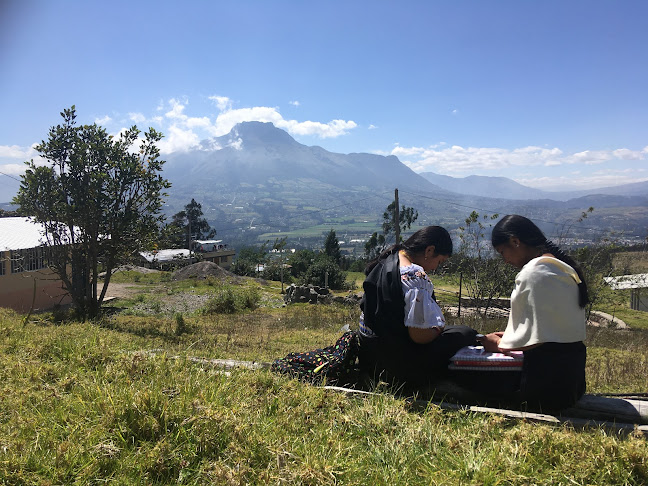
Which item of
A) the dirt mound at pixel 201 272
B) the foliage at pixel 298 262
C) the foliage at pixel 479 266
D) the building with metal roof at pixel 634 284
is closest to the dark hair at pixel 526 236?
the foliage at pixel 479 266

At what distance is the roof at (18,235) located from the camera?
48.9 feet

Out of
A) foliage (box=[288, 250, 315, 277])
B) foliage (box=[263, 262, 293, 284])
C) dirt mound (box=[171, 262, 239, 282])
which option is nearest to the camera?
dirt mound (box=[171, 262, 239, 282])

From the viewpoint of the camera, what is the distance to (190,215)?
61.4m

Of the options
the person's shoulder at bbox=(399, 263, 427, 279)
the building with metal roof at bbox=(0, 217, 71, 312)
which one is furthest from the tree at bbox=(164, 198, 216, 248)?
the person's shoulder at bbox=(399, 263, 427, 279)

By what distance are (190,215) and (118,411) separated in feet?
204

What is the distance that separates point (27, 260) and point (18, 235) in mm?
1134

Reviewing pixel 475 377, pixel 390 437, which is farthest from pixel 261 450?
pixel 475 377

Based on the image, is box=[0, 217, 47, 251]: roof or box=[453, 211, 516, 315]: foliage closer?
box=[453, 211, 516, 315]: foliage

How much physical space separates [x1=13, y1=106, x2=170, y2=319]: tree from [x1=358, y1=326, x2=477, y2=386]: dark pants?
28.8ft

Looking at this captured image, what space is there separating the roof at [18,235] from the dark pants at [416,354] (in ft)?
48.0

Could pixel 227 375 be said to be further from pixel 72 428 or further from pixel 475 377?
pixel 475 377

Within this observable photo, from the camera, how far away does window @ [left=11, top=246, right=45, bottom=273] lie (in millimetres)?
15419

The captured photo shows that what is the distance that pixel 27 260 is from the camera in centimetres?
1584

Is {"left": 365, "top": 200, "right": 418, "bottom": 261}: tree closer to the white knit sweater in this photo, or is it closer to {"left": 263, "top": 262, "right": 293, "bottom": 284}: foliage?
{"left": 263, "top": 262, "right": 293, "bottom": 284}: foliage
